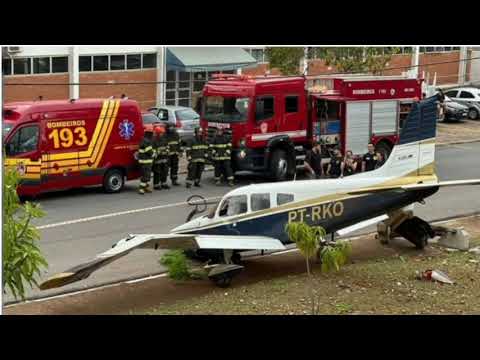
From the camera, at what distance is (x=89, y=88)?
111 ft

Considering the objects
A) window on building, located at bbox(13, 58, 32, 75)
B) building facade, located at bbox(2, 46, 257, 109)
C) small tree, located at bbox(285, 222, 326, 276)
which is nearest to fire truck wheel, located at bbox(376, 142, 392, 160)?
building facade, located at bbox(2, 46, 257, 109)

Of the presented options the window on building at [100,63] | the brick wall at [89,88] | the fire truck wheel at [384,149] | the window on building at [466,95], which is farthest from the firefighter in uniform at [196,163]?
the window on building at [466,95]

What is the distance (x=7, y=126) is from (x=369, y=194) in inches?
377

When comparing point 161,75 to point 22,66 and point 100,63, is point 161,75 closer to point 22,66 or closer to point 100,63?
point 100,63

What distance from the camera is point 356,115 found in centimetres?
2494

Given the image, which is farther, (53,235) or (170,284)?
(53,235)

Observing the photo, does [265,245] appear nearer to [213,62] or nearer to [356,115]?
[356,115]

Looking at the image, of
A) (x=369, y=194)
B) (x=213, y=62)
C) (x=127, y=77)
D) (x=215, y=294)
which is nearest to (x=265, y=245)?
(x=215, y=294)

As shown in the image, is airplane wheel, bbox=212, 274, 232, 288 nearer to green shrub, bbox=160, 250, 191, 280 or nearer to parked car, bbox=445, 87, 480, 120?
green shrub, bbox=160, 250, 191, 280

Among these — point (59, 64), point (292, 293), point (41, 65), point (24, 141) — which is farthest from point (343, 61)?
point (292, 293)

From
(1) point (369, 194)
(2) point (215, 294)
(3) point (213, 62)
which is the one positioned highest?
(3) point (213, 62)

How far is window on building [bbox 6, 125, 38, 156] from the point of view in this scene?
22.0 m

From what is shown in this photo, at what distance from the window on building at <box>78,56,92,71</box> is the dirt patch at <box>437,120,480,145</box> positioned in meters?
13.1

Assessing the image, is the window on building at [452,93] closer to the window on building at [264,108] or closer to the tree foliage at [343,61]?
the tree foliage at [343,61]
